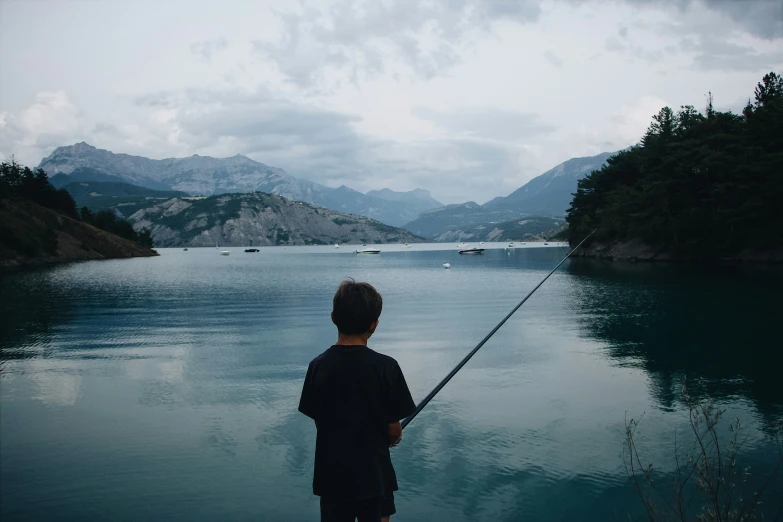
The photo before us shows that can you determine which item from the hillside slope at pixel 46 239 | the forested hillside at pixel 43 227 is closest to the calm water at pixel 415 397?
the hillside slope at pixel 46 239

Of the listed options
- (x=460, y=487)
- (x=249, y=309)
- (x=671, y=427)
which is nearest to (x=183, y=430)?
(x=460, y=487)

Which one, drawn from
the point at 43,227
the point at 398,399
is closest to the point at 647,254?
the point at 398,399

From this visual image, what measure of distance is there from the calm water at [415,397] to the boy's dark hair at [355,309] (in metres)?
5.10

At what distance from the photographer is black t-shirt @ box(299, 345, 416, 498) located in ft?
13.8

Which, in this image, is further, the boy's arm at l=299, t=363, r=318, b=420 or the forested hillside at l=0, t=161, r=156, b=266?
the forested hillside at l=0, t=161, r=156, b=266

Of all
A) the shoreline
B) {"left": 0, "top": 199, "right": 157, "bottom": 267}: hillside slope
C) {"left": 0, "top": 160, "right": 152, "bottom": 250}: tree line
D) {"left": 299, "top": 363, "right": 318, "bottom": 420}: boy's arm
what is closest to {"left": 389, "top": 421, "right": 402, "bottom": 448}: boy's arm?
{"left": 299, "top": 363, "right": 318, "bottom": 420}: boy's arm

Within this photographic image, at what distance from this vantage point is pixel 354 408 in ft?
13.8

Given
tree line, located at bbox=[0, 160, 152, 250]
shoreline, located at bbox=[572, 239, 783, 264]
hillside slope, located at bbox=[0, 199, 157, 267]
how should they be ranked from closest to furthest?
shoreline, located at bbox=[572, 239, 783, 264] < hillside slope, located at bbox=[0, 199, 157, 267] < tree line, located at bbox=[0, 160, 152, 250]

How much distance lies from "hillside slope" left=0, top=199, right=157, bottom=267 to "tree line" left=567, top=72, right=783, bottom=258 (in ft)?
281

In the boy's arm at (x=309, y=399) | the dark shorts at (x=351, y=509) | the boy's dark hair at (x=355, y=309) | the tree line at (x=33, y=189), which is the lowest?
the dark shorts at (x=351, y=509)

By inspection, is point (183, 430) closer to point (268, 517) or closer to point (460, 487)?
point (268, 517)

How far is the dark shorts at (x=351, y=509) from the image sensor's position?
427 cm

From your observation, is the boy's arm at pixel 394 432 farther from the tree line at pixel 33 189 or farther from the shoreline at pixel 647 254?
the tree line at pixel 33 189

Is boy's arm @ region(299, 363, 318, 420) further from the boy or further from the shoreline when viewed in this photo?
the shoreline
